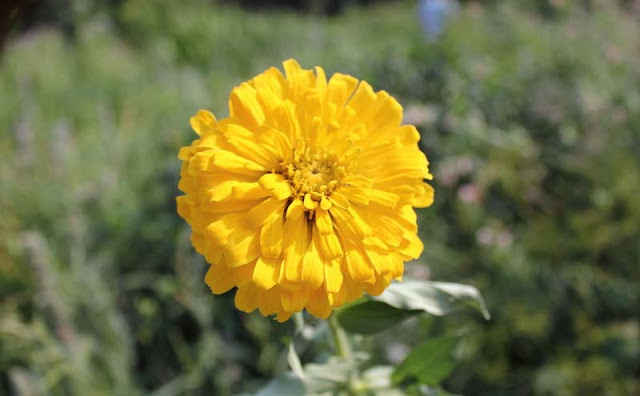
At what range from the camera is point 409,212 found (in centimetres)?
87

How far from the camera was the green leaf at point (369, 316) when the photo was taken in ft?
3.20

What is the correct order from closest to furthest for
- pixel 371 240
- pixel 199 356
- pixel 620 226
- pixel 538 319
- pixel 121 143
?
pixel 371 240, pixel 199 356, pixel 538 319, pixel 620 226, pixel 121 143

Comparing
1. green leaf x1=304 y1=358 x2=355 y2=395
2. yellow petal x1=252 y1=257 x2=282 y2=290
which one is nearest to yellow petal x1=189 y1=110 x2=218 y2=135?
yellow petal x1=252 y1=257 x2=282 y2=290

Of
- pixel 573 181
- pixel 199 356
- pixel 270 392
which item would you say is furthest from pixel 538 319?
pixel 270 392

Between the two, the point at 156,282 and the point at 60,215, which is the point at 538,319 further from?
the point at 60,215

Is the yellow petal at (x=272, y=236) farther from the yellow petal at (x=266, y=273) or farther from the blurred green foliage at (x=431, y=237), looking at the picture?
the blurred green foliage at (x=431, y=237)

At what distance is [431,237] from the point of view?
2.45 metres

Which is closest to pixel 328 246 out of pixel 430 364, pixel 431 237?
pixel 430 364

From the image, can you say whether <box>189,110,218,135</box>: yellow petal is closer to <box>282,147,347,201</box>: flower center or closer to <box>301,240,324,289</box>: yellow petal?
<box>282,147,347,201</box>: flower center

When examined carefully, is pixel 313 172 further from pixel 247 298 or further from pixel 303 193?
pixel 247 298

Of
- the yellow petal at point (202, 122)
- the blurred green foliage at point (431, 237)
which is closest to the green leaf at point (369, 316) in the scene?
the blurred green foliage at point (431, 237)

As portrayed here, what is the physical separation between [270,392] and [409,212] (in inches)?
15.8

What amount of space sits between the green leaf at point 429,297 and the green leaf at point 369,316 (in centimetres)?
2

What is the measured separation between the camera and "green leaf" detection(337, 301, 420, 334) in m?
0.98
